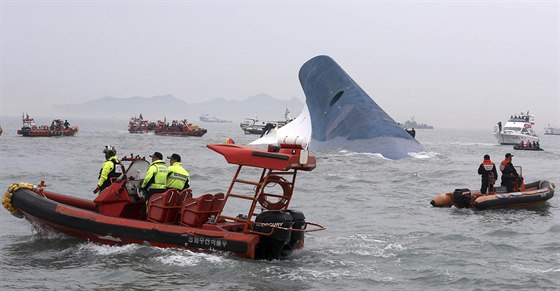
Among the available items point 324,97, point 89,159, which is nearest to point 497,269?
point 89,159

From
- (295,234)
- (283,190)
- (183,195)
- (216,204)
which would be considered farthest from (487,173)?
(183,195)

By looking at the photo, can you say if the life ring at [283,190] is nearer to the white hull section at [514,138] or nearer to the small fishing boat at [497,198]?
the small fishing boat at [497,198]

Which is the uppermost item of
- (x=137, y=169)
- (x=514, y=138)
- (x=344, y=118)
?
(x=344, y=118)

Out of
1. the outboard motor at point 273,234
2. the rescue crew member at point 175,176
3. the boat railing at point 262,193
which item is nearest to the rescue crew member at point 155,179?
the rescue crew member at point 175,176

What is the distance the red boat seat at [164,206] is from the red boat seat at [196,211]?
18 cm

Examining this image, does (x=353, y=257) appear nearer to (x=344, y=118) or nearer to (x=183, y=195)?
(x=183, y=195)

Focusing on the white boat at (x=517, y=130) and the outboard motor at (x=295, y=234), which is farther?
the white boat at (x=517, y=130)

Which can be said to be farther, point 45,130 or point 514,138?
point 514,138

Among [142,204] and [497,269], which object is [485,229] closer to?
[497,269]

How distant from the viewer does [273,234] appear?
38.5 feet

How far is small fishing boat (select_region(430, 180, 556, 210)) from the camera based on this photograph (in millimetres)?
19562

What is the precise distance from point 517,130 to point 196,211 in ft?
230

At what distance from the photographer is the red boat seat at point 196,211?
12250mm

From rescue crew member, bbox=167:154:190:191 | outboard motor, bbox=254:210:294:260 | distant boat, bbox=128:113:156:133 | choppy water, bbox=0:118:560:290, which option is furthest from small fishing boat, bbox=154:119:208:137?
outboard motor, bbox=254:210:294:260
